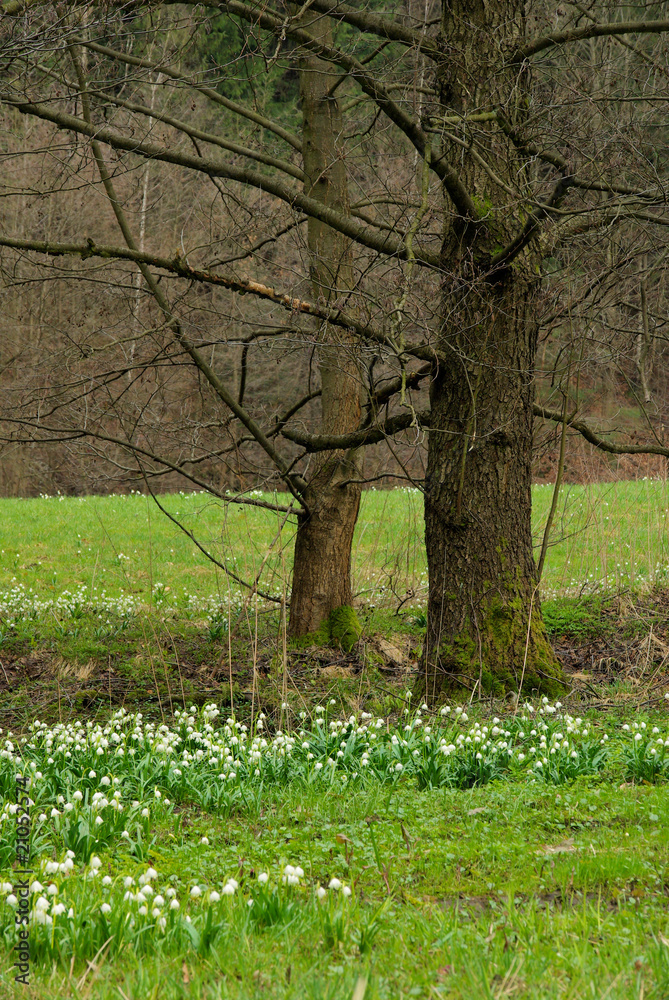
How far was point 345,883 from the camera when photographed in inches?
136

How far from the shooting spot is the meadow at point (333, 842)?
2.72m

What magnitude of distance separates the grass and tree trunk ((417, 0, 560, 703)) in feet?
3.85

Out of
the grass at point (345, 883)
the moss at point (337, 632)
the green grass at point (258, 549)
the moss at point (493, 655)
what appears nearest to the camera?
the grass at point (345, 883)

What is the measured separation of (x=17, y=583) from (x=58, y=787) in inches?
309

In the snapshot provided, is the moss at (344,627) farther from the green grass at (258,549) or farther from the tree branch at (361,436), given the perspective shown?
the tree branch at (361,436)

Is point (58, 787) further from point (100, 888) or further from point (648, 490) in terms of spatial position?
point (648, 490)

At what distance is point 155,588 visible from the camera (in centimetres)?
Answer: 1171

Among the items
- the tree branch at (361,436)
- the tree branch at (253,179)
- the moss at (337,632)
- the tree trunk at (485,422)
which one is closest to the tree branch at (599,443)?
the tree trunk at (485,422)

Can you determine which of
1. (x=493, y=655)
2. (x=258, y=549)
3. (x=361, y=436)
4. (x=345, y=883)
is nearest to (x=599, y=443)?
(x=361, y=436)

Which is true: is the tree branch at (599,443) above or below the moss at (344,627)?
above

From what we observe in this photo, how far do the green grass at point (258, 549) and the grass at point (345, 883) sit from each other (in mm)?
4322

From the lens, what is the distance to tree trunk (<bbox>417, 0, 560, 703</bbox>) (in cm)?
639

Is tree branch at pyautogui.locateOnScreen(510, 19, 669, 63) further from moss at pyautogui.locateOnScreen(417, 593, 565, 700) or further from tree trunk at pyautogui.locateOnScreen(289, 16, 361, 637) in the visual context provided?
moss at pyautogui.locateOnScreen(417, 593, 565, 700)

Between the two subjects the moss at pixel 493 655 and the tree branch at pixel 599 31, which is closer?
the tree branch at pixel 599 31
